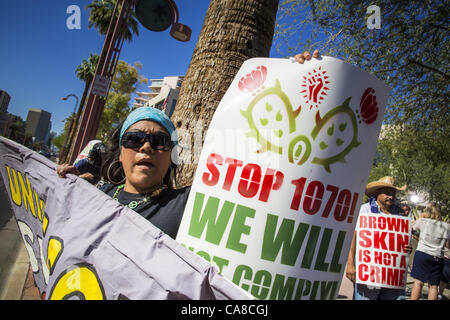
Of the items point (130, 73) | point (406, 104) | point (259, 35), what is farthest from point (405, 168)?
point (259, 35)

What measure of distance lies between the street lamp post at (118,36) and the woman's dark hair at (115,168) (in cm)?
396

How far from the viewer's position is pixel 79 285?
1.12 meters

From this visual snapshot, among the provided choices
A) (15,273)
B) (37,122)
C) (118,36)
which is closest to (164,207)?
(15,273)

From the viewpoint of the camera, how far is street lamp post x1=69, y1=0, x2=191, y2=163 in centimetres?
505

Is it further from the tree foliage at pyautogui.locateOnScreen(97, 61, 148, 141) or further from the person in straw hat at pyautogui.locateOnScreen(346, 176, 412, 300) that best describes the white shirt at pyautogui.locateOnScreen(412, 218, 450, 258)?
the tree foliage at pyautogui.locateOnScreen(97, 61, 148, 141)

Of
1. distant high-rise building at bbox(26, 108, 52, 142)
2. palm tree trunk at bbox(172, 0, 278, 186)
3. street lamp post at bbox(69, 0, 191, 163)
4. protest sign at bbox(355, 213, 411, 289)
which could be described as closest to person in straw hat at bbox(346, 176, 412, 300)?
protest sign at bbox(355, 213, 411, 289)

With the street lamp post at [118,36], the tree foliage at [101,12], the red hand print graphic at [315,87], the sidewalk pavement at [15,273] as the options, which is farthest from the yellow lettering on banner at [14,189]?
the tree foliage at [101,12]

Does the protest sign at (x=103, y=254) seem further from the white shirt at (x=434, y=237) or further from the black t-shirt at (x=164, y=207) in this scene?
the white shirt at (x=434, y=237)

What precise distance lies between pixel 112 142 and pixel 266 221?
1.29 meters

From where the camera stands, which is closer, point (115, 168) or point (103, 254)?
point (103, 254)

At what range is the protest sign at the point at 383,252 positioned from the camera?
2584 mm

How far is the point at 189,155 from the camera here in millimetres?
2213

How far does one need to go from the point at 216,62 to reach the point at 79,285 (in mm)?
1796

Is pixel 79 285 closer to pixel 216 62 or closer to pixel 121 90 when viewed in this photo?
pixel 216 62
